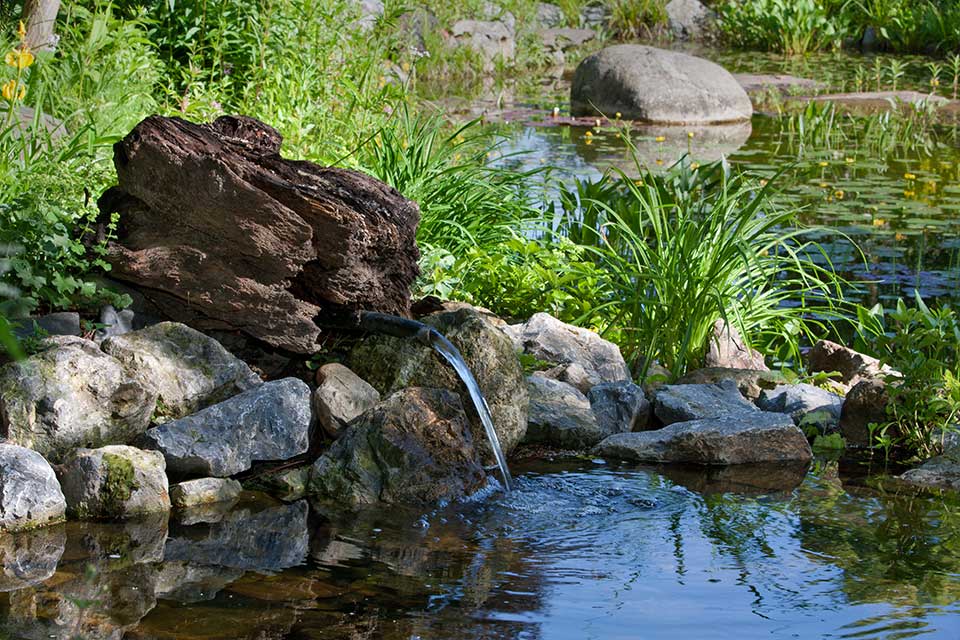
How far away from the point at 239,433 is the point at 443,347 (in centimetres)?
94

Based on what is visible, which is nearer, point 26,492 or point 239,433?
point 26,492

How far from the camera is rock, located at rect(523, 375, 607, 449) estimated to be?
17.4ft

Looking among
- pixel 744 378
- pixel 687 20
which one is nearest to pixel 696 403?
pixel 744 378

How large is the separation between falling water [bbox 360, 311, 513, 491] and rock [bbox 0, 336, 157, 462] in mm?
1018

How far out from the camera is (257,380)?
16.2ft

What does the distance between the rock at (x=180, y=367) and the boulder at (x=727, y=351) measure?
8.60 ft

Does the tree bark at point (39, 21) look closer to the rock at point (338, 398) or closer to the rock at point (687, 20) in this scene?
the rock at point (338, 398)

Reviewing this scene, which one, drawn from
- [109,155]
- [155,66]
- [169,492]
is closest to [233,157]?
[169,492]

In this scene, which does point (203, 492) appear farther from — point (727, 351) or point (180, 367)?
point (727, 351)

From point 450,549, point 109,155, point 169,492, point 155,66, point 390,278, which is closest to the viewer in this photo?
point 450,549

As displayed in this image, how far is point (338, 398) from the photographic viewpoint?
4832mm

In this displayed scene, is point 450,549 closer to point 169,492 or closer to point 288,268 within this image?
point 169,492

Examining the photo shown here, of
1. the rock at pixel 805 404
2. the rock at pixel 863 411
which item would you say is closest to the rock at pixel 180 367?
the rock at pixel 805 404

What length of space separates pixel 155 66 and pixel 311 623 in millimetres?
6216
